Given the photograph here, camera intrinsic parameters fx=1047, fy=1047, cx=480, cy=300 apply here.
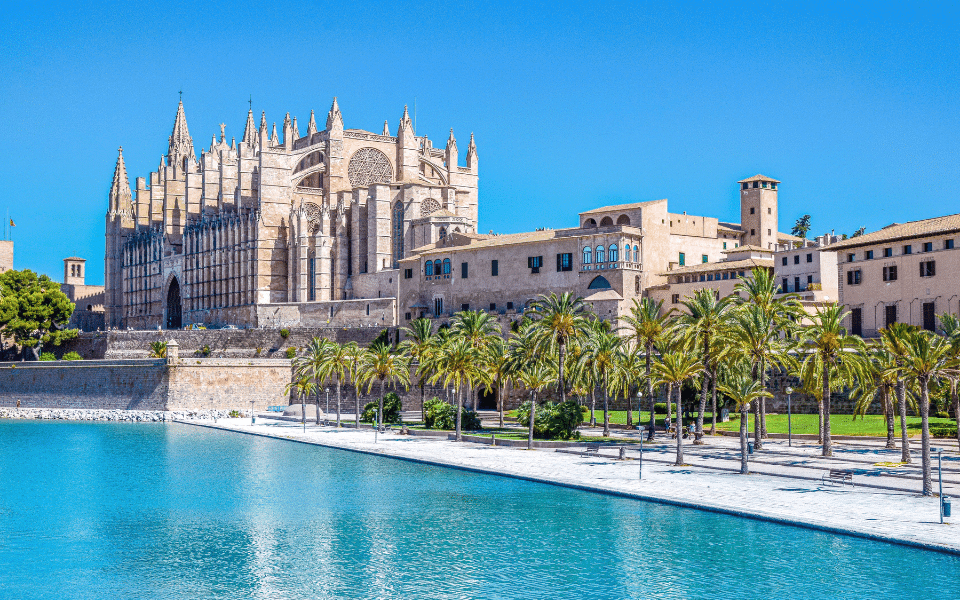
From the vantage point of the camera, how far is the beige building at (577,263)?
62.1 metres

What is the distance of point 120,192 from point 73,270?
83.2 ft

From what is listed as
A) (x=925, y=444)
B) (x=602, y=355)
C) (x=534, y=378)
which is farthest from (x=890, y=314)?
(x=925, y=444)

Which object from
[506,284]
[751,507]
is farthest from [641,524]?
[506,284]

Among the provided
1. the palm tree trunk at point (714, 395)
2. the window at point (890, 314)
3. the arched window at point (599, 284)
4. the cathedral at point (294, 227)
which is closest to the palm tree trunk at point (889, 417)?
the palm tree trunk at point (714, 395)

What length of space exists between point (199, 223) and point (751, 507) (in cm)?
7819

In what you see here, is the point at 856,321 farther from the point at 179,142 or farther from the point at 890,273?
the point at 179,142

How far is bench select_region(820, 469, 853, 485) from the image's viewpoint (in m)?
30.1

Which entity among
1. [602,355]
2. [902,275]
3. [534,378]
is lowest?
[534,378]

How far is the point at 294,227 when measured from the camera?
8356 centimetres

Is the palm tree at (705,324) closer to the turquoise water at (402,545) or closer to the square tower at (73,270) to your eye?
the turquoise water at (402,545)

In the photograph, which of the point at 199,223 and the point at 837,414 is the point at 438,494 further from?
the point at 199,223

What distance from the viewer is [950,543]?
22.2 metres

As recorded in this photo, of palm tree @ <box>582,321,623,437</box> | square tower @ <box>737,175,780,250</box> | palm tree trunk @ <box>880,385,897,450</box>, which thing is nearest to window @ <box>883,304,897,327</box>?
palm tree trunk @ <box>880,385,897,450</box>

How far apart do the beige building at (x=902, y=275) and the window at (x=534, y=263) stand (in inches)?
743
